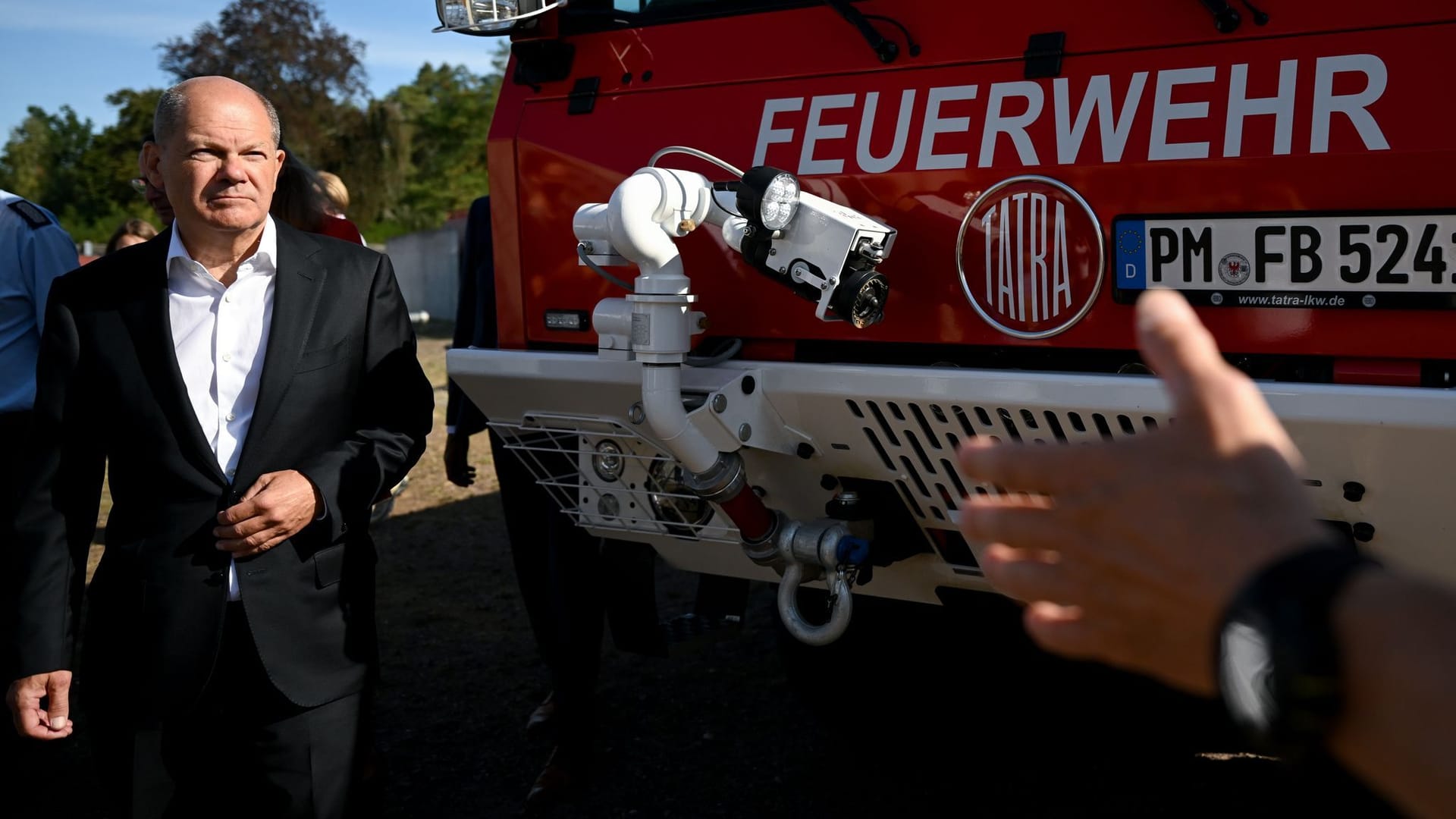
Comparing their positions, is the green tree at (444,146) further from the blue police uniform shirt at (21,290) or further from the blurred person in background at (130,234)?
the blue police uniform shirt at (21,290)

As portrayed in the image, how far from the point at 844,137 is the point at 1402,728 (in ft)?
6.68

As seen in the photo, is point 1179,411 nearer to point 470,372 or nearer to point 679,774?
point 470,372

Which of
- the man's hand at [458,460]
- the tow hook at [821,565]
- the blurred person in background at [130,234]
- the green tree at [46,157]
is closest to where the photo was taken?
the tow hook at [821,565]

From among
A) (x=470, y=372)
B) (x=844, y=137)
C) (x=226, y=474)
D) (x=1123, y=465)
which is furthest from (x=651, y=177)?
(x=1123, y=465)

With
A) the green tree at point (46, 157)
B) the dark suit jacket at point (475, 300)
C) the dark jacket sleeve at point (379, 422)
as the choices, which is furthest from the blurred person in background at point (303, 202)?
the green tree at point (46, 157)

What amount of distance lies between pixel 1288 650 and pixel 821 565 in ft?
6.16

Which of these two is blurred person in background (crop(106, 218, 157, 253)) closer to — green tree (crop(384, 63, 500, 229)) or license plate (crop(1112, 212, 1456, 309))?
license plate (crop(1112, 212, 1456, 309))

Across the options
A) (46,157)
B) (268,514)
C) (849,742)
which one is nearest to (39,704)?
(268,514)

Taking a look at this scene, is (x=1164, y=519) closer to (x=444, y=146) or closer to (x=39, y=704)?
(x=39, y=704)

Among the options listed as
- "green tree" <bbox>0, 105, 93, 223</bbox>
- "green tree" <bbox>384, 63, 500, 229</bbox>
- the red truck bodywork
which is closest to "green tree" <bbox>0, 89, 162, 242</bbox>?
"green tree" <bbox>0, 105, 93, 223</bbox>

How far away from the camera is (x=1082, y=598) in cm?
89

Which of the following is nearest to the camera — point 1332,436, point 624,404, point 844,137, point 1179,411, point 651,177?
point 1179,411

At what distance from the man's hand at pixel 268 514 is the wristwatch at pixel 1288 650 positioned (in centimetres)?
196

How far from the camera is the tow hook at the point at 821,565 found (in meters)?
2.57
